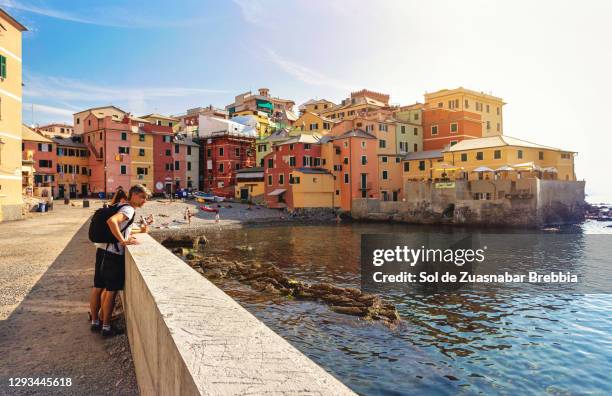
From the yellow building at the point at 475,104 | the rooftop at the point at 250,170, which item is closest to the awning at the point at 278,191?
the rooftop at the point at 250,170

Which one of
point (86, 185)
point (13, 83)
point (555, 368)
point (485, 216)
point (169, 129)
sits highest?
point (169, 129)

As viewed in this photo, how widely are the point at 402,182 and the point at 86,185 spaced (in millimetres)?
51103

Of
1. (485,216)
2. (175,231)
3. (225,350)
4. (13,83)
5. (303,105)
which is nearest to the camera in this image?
(225,350)

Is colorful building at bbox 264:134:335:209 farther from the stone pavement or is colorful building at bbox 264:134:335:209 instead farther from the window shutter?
the stone pavement

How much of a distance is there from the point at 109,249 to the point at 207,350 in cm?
456

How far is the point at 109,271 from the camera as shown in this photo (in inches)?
249

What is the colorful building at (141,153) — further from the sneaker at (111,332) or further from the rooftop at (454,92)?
the sneaker at (111,332)

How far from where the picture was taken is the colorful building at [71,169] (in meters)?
59.9

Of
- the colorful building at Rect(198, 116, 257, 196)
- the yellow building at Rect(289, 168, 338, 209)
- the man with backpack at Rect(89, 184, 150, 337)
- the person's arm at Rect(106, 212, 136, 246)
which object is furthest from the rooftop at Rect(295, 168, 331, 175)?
the person's arm at Rect(106, 212, 136, 246)

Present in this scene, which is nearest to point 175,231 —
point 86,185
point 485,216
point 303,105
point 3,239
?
point 3,239

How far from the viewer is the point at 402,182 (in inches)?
2496

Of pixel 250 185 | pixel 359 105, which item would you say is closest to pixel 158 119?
pixel 250 185

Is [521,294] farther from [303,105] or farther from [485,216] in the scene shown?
[303,105]

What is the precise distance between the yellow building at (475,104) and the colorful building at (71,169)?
5935 cm
